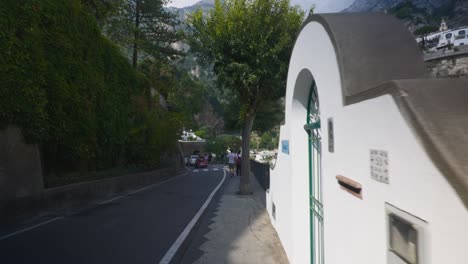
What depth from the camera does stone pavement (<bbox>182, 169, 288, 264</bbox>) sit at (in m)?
6.54

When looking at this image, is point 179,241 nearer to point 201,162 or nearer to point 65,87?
point 65,87

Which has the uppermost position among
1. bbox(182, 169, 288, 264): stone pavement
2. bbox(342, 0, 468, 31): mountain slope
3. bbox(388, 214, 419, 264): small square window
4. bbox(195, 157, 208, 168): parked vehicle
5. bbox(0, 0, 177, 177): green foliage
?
bbox(342, 0, 468, 31): mountain slope

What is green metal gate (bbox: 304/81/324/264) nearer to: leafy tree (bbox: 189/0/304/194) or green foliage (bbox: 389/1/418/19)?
leafy tree (bbox: 189/0/304/194)

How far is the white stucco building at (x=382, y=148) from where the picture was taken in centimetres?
171

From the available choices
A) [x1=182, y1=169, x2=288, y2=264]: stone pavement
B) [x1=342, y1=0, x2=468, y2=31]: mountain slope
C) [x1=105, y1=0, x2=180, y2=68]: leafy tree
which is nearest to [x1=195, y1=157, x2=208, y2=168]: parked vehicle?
[x1=105, y1=0, x2=180, y2=68]: leafy tree

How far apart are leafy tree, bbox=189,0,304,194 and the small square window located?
10801mm

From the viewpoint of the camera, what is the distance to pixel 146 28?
108 ft

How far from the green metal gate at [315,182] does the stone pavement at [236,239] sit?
Result: 1671 millimetres

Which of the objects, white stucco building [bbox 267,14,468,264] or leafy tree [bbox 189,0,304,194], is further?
leafy tree [bbox 189,0,304,194]

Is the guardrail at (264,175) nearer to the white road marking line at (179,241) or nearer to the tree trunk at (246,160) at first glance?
the tree trunk at (246,160)

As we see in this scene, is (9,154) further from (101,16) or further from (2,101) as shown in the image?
(101,16)

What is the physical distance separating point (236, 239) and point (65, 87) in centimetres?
953

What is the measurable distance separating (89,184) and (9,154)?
13.3 feet

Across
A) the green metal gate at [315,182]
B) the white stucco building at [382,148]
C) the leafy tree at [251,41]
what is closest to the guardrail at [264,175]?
the leafy tree at [251,41]
